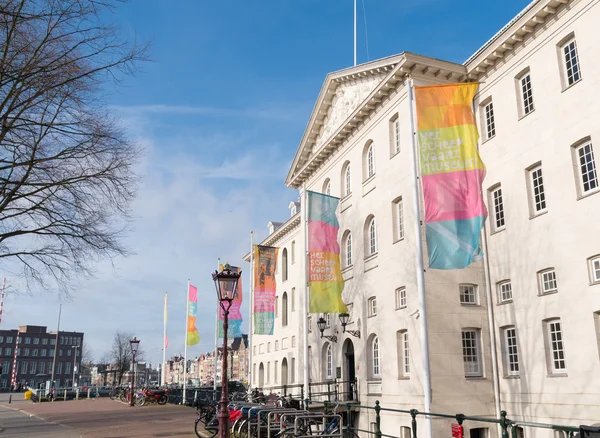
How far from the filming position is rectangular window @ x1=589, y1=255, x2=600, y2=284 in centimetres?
1755

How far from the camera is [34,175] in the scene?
1217 centimetres

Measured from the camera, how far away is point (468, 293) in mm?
23516

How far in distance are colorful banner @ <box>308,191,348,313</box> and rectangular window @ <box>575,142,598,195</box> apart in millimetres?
11967

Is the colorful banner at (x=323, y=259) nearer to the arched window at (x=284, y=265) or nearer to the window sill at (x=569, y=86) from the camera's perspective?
the window sill at (x=569, y=86)

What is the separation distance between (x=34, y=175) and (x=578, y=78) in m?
17.9

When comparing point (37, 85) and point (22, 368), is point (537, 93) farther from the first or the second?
point (22, 368)

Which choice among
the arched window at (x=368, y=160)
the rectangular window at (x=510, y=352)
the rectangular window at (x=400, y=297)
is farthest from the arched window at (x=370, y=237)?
the rectangular window at (x=510, y=352)

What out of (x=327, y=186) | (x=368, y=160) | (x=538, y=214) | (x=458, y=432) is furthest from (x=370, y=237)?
(x=458, y=432)

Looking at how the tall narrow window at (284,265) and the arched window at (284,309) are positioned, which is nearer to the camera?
the arched window at (284,309)

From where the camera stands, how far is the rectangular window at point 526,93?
70.7ft

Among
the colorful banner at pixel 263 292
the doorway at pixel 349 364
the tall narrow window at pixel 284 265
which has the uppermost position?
the tall narrow window at pixel 284 265

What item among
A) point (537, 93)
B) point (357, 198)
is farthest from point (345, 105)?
point (537, 93)

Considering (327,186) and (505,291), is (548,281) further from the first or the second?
(327,186)

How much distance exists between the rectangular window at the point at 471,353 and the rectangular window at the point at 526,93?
938 cm
